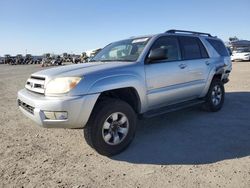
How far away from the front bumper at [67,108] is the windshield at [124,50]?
140 centimetres

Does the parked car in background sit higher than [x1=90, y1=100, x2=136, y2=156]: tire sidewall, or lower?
lower

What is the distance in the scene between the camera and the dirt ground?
3697 mm

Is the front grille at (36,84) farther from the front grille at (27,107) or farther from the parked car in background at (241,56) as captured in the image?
the parked car in background at (241,56)

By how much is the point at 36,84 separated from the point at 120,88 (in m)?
1.35

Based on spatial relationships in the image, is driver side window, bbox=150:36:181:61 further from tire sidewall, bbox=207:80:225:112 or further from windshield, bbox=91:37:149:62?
tire sidewall, bbox=207:80:225:112

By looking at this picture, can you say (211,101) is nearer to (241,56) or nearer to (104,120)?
Result: (104,120)

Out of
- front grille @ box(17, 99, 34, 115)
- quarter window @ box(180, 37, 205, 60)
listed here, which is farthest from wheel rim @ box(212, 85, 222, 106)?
front grille @ box(17, 99, 34, 115)

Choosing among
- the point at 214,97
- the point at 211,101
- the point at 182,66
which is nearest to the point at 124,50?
the point at 182,66

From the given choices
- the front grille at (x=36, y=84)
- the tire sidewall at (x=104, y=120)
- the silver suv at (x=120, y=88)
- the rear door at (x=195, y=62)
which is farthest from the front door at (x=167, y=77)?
the front grille at (x=36, y=84)

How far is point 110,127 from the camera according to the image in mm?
4539

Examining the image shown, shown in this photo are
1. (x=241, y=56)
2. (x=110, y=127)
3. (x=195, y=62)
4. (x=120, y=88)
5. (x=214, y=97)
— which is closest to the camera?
(x=110, y=127)

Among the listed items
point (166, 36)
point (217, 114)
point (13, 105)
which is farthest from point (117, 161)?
point (13, 105)

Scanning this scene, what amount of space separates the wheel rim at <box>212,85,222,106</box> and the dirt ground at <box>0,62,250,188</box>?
0.68 meters

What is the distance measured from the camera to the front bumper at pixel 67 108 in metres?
4.05
